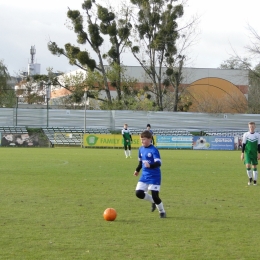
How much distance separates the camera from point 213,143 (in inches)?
1738

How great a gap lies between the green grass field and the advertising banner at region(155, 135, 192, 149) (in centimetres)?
2697

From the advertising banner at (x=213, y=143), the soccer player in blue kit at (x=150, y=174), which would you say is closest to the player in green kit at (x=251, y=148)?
the soccer player in blue kit at (x=150, y=174)

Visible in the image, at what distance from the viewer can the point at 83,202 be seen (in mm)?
11680

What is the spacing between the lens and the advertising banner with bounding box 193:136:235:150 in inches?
1735

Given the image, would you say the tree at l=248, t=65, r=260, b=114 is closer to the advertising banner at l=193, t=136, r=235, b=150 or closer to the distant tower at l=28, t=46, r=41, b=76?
the advertising banner at l=193, t=136, r=235, b=150

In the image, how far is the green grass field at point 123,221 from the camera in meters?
7.12

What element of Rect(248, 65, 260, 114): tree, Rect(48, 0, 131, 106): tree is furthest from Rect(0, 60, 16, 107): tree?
Rect(248, 65, 260, 114): tree

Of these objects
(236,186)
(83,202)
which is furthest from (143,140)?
(236,186)

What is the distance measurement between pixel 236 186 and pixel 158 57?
47.8 meters

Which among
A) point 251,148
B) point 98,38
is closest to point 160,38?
point 98,38

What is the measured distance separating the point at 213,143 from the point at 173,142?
332 cm

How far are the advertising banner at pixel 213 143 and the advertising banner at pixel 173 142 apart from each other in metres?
0.60

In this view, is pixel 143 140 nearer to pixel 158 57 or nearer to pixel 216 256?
pixel 216 256

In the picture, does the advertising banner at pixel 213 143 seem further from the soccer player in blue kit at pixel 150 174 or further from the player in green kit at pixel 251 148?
the soccer player in blue kit at pixel 150 174
